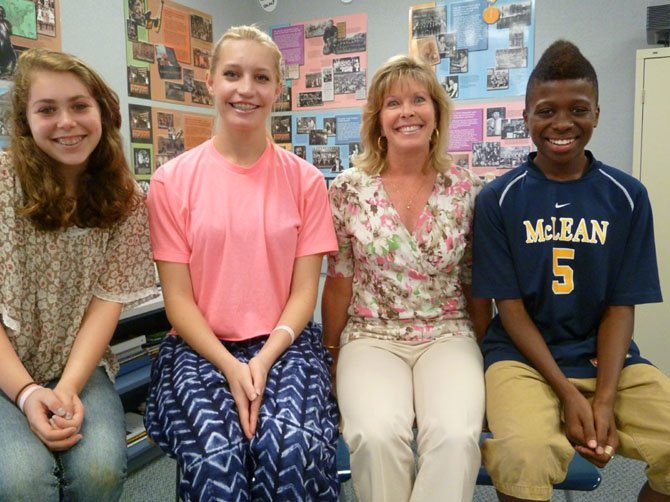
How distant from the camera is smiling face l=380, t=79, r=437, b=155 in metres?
1.55

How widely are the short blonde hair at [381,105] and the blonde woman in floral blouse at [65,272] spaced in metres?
0.65

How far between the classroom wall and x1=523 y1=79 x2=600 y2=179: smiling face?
4.12ft

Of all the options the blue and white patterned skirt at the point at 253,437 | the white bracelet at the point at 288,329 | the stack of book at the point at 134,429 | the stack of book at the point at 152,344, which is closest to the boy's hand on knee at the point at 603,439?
the blue and white patterned skirt at the point at 253,437

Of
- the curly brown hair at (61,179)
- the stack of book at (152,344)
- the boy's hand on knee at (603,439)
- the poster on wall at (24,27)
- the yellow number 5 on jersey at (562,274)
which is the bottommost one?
Answer: the stack of book at (152,344)

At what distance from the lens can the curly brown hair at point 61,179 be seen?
1240 mm

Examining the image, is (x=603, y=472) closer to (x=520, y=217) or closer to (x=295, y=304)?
(x=520, y=217)

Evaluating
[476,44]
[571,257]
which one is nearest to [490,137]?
[476,44]

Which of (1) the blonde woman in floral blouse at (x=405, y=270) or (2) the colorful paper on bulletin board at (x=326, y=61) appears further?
(2) the colorful paper on bulletin board at (x=326, y=61)

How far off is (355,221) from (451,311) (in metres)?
0.35

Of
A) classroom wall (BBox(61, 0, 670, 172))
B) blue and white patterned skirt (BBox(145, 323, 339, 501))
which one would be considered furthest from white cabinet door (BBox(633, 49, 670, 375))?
blue and white patterned skirt (BBox(145, 323, 339, 501))

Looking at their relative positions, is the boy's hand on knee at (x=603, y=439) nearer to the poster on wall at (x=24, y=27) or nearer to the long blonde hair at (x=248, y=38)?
the long blonde hair at (x=248, y=38)

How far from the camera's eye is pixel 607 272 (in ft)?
4.58

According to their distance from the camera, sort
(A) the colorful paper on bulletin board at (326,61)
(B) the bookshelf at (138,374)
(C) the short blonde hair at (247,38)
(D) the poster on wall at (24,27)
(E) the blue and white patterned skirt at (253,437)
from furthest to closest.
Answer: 1. (A) the colorful paper on bulletin board at (326,61)
2. (B) the bookshelf at (138,374)
3. (D) the poster on wall at (24,27)
4. (C) the short blonde hair at (247,38)
5. (E) the blue and white patterned skirt at (253,437)

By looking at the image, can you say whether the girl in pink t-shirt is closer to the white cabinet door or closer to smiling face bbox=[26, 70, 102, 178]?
smiling face bbox=[26, 70, 102, 178]
